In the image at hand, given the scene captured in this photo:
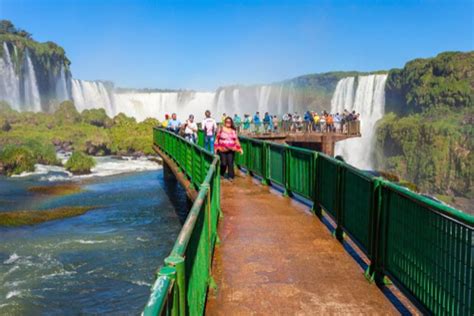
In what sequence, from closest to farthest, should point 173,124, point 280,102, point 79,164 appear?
1. point 173,124
2. point 79,164
3. point 280,102

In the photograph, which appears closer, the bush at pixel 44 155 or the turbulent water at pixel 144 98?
the bush at pixel 44 155

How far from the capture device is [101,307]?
11.7 m

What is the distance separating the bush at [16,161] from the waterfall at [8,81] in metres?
36.4

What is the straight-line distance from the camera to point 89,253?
51.0 feet

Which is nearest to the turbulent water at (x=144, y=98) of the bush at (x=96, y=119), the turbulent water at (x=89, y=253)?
the bush at (x=96, y=119)

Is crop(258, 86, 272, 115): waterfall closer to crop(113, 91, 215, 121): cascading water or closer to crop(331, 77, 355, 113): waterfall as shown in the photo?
crop(113, 91, 215, 121): cascading water

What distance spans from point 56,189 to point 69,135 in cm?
2408

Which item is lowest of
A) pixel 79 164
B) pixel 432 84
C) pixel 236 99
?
pixel 79 164

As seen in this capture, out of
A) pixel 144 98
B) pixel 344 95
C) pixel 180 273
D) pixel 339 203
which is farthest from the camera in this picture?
pixel 144 98

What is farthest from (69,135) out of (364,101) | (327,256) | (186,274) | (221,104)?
(186,274)

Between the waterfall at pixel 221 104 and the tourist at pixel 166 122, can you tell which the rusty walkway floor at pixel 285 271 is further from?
the waterfall at pixel 221 104

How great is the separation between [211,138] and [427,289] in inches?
457

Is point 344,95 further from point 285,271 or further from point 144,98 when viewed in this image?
point 285,271

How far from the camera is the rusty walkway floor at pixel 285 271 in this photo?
462cm
